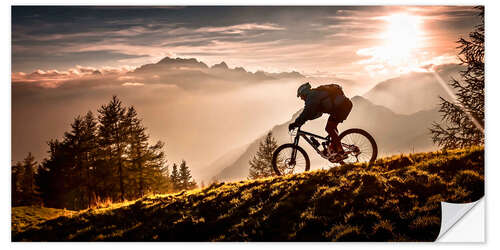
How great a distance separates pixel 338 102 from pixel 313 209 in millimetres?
2430

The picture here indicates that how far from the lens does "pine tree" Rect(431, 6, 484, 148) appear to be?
31.7 ft

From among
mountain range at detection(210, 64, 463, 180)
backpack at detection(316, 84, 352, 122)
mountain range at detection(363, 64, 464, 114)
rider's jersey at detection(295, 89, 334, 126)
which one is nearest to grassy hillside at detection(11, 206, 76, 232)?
mountain range at detection(210, 64, 463, 180)

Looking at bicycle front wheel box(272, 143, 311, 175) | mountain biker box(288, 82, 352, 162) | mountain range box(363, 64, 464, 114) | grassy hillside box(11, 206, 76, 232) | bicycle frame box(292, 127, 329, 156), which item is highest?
mountain range box(363, 64, 464, 114)

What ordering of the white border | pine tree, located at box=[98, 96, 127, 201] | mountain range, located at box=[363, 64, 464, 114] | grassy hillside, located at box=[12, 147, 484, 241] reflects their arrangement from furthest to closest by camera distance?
pine tree, located at box=[98, 96, 127, 201] < mountain range, located at box=[363, 64, 464, 114] < the white border < grassy hillside, located at box=[12, 147, 484, 241]

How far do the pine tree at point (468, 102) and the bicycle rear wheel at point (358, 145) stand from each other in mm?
3333

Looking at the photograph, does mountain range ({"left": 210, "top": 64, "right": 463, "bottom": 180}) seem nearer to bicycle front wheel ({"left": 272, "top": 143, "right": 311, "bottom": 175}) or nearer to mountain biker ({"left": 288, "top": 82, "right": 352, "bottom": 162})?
bicycle front wheel ({"left": 272, "top": 143, "right": 311, "bottom": 175})

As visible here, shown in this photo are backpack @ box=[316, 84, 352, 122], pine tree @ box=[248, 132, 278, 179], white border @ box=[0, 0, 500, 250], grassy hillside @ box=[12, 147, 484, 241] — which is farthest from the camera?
pine tree @ box=[248, 132, 278, 179]

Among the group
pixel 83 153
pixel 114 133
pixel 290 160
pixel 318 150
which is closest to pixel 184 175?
pixel 83 153

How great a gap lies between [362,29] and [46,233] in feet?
27.8

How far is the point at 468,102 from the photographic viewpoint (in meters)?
10.6

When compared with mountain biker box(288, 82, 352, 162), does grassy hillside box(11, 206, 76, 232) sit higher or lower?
lower

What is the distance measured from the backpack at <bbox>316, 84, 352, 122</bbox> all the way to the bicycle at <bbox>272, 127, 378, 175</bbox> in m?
0.41

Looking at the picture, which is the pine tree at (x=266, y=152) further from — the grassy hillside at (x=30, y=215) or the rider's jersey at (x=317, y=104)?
the grassy hillside at (x=30, y=215)
